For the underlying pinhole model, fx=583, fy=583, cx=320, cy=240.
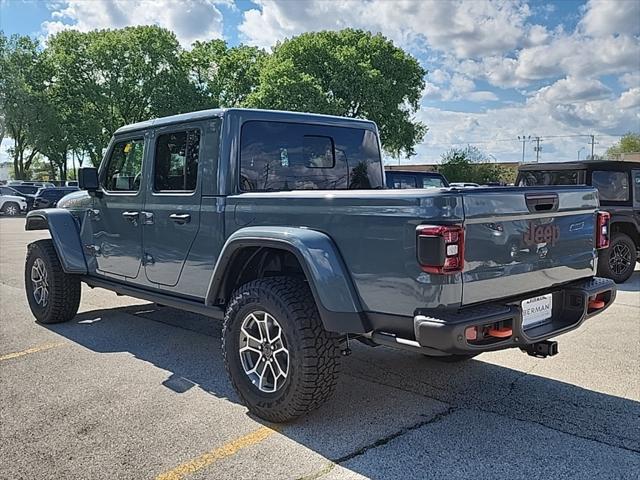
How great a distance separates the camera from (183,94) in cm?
4031

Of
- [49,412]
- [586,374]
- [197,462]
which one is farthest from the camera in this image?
[586,374]

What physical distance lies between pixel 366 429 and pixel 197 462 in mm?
1006

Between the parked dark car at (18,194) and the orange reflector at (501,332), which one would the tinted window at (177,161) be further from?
the parked dark car at (18,194)

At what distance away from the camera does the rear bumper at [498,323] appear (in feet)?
9.25

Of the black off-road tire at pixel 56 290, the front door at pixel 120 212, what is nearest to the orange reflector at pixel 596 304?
the front door at pixel 120 212

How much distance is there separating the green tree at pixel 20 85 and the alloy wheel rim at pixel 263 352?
4050 centimetres

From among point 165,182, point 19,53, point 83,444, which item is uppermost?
point 19,53

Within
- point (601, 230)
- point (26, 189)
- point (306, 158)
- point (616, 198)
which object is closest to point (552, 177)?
point (616, 198)

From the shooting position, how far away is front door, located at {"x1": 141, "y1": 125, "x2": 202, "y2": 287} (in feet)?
14.2

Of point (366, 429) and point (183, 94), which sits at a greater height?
point (183, 94)

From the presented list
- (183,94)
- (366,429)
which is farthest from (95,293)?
(183,94)

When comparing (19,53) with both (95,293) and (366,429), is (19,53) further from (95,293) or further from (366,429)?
(366,429)

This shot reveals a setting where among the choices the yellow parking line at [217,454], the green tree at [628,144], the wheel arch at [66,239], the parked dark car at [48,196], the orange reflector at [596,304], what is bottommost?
the yellow parking line at [217,454]

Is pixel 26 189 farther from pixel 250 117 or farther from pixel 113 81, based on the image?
pixel 250 117
